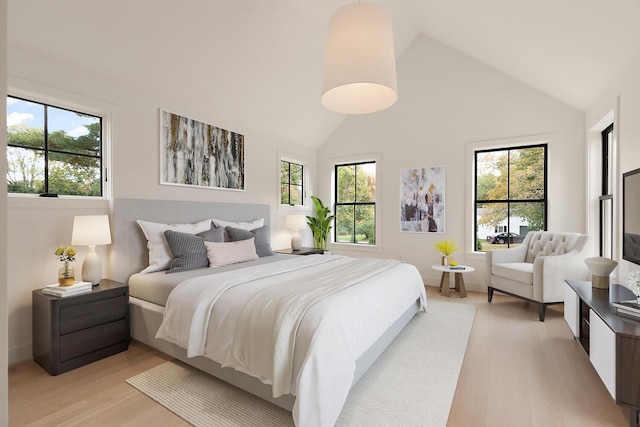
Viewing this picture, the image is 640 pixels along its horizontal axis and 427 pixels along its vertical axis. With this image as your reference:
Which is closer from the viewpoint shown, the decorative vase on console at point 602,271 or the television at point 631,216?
the television at point 631,216

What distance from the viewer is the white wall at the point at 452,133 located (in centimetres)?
414

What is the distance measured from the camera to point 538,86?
4.14 m

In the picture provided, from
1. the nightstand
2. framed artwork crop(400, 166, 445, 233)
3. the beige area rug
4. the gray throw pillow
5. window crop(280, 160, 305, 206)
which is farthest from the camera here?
window crop(280, 160, 305, 206)

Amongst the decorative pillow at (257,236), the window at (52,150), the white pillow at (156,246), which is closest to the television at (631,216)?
the decorative pillow at (257,236)

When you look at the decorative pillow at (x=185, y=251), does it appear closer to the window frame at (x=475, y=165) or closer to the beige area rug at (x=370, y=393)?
the beige area rug at (x=370, y=393)

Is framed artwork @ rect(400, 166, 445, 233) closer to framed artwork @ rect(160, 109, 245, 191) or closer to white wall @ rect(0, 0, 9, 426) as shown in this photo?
framed artwork @ rect(160, 109, 245, 191)

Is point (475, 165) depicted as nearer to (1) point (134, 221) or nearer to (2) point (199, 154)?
(2) point (199, 154)

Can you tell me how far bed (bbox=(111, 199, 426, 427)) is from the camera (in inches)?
64.3

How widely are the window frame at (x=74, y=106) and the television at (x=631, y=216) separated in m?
4.62

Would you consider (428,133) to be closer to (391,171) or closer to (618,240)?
(391,171)

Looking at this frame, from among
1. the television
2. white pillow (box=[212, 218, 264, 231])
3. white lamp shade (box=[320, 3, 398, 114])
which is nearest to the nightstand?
white pillow (box=[212, 218, 264, 231])

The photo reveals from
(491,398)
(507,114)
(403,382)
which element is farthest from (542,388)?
(507,114)

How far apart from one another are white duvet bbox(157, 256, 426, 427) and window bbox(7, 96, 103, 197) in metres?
1.58

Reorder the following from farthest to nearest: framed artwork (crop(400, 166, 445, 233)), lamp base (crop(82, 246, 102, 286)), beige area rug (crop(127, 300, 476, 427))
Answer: framed artwork (crop(400, 166, 445, 233)), lamp base (crop(82, 246, 102, 286)), beige area rug (crop(127, 300, 476, 427))
